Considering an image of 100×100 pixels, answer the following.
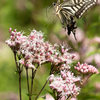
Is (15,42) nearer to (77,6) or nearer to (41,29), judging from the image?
(77,6)

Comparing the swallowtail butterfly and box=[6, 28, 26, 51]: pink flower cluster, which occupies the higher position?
the swallowtail butterfly

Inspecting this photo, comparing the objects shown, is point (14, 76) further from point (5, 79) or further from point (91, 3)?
point (91, 3)

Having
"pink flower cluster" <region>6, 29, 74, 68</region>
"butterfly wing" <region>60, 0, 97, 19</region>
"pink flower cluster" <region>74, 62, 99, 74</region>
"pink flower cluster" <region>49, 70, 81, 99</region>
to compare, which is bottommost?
"pink flower cluster" <region>49, 70, 81, 99</region>

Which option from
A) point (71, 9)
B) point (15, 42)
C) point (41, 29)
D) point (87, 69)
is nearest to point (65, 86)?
point (87, 69)

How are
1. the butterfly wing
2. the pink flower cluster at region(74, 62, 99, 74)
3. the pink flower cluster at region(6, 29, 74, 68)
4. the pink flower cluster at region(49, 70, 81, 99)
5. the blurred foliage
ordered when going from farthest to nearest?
the blurred foliage
the butterfly wing
the pink flower cluster at region(74, 62, 99, 74)
the pink flower cluster at region(6, 29, 74, 68)
the pink flower cluster at region(49, 70, 81, 99)

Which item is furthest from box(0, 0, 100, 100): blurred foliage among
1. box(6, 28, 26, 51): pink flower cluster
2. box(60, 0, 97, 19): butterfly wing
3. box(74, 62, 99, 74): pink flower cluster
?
box(6, 28, 26, 51): pink flower cluster

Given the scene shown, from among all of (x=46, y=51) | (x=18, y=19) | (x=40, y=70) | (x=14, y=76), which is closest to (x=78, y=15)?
(x=46, y=51)

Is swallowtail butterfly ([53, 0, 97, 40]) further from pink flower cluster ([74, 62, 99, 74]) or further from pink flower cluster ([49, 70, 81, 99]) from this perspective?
pink flower cluster ([49, 70, 81, 99])
